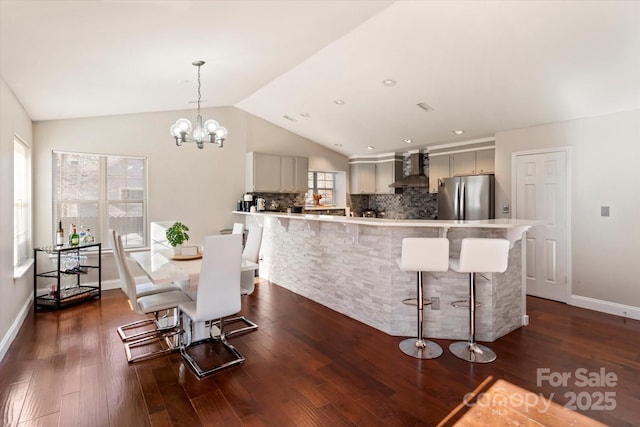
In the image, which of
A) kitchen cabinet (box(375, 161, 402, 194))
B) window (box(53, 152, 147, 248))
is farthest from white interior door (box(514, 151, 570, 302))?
window (box(53, 152, 147, 248))

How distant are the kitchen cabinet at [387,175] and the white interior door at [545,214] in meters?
2.53

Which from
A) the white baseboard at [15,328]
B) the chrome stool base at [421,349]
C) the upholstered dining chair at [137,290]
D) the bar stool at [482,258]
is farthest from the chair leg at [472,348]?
the white baseboard at [15,328]

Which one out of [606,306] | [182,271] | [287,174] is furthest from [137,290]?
[606,306]

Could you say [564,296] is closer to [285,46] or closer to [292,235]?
[292,235]

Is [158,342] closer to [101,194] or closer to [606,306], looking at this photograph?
[101,194]

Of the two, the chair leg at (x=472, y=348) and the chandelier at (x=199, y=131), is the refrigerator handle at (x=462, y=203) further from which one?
the chandelier at (x=199, y=131)

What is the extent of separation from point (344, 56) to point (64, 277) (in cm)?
481

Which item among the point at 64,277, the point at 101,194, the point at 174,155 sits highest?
the point at 174,155

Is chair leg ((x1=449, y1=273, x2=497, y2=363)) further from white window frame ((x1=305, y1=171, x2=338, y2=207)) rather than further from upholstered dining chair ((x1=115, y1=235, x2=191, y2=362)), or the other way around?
white window frame ((x1=305, y1=171, x2=338, y2=207))

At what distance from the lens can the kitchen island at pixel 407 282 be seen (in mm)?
3217

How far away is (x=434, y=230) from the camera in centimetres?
333

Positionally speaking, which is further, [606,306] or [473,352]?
[606,306]

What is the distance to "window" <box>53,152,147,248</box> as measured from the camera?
4750 millimetres

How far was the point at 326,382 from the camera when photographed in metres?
2.50
